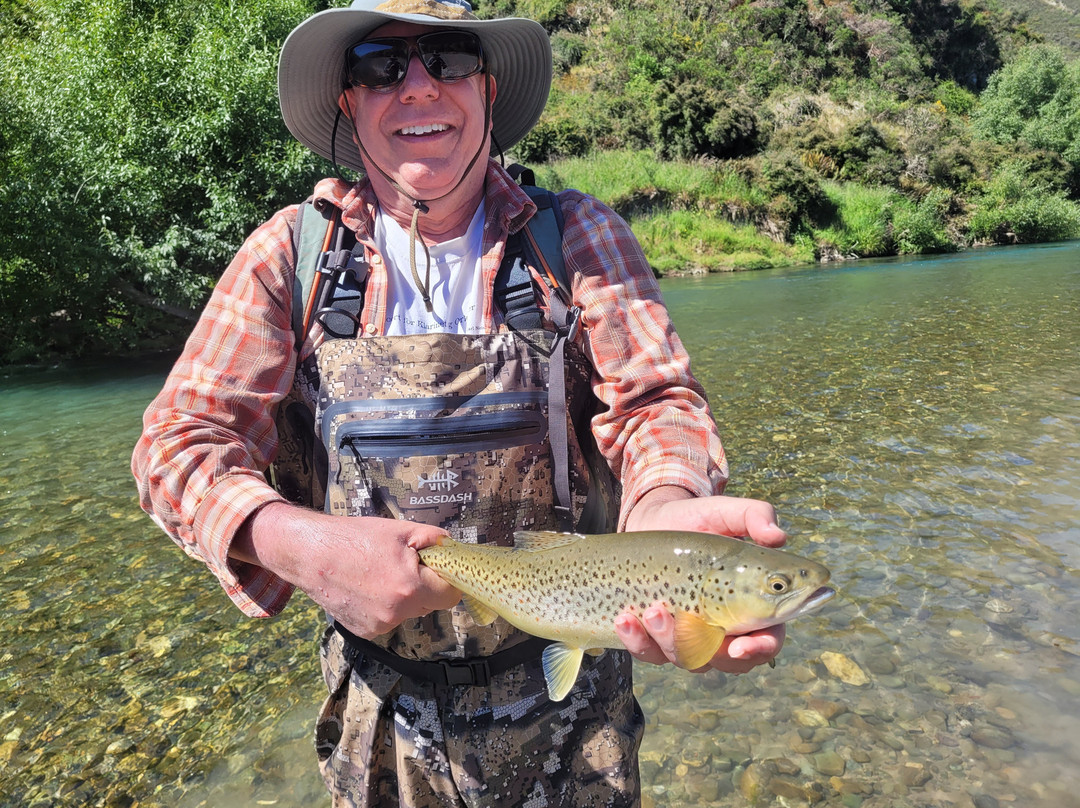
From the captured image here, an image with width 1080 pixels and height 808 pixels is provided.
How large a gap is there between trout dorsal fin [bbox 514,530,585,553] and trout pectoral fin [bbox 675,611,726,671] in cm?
32

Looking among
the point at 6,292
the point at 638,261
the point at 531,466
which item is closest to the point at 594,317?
the point at 638,261

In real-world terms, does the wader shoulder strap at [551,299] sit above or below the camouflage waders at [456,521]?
above

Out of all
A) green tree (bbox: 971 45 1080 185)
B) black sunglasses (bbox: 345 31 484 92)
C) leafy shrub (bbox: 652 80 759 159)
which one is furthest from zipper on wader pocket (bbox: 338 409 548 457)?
green tree (bbox: 971 45 1080 185)

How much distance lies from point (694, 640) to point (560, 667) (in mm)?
374

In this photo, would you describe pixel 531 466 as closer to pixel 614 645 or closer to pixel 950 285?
pixel 614 645

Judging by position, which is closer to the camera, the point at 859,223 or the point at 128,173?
the point at 128,173

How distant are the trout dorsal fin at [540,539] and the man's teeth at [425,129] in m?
1.14

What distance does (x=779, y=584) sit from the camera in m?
1.67

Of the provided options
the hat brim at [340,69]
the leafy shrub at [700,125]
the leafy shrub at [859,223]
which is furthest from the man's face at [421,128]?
the leafy shrub at [700,125]

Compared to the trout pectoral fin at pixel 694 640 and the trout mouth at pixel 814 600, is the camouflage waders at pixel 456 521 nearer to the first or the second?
the trout pectoral fin at pixel 694 640

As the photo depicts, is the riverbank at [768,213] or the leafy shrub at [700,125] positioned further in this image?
the leafy shrub at [700,125]

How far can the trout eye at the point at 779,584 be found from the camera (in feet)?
5.45

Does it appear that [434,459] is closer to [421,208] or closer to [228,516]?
[228,516]

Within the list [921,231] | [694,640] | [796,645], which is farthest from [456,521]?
[921,231]
